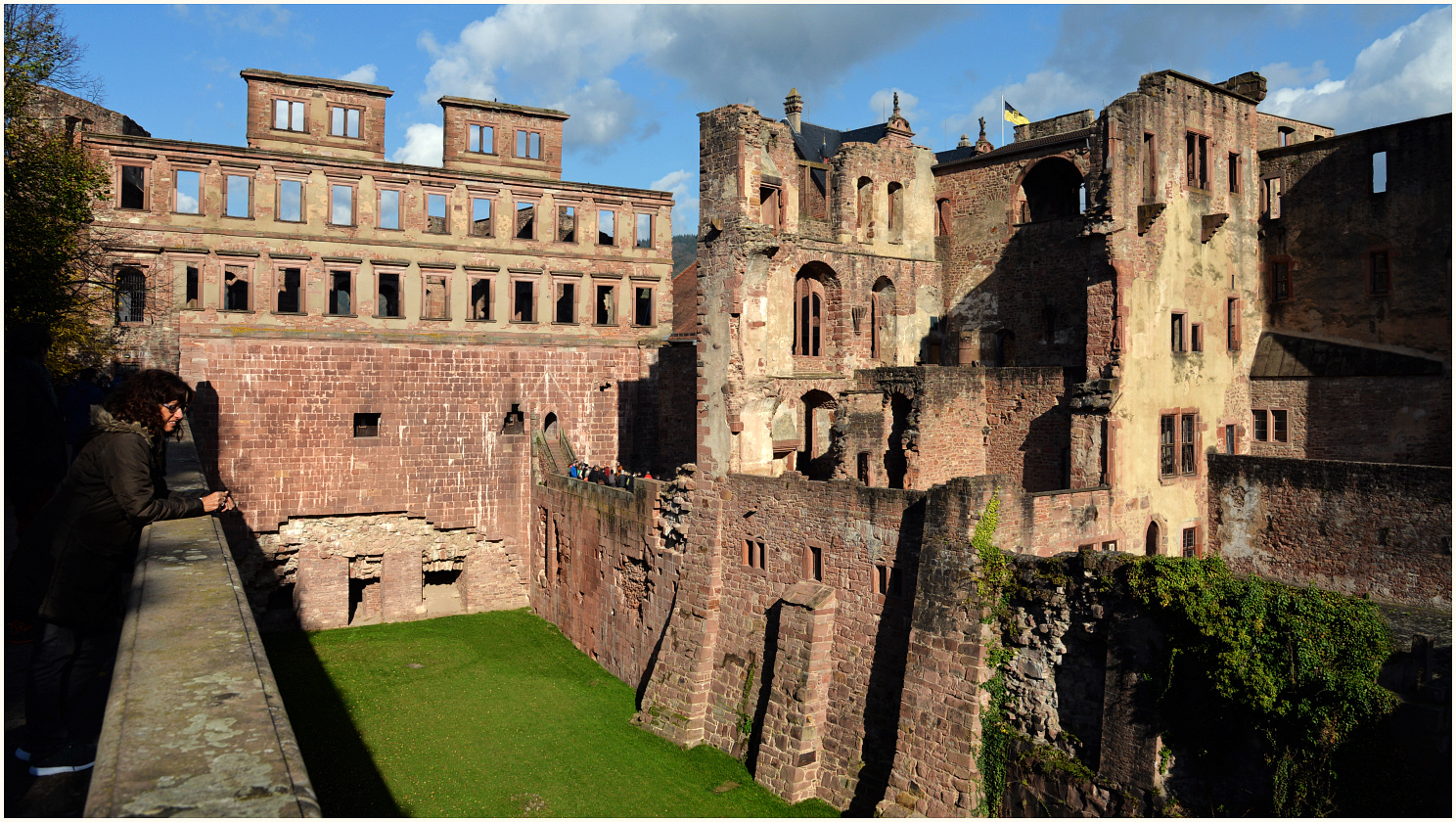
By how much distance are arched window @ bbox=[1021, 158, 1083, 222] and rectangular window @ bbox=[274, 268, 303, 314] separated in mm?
20528

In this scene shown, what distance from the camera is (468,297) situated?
96.9ft

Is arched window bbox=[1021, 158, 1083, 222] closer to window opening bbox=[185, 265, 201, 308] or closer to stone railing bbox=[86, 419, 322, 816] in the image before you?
window opening bbox=[185, 265, 201, 308]

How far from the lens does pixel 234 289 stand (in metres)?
31.1

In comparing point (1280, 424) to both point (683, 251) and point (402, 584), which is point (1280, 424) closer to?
point (402, 584)

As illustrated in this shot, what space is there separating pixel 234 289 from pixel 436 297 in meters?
6.85

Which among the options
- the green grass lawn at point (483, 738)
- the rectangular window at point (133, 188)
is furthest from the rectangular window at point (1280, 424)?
the rectangular window at point (133, 188)

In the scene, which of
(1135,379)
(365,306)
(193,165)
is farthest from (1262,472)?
(193,165)

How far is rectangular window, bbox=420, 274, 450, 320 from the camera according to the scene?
29125mm

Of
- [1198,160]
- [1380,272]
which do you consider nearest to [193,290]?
[1198,160]

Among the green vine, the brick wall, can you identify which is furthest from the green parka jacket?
the brick wall

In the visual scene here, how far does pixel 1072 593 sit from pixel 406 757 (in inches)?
494

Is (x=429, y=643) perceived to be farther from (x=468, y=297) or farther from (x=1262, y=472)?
(x=1262, y=472)

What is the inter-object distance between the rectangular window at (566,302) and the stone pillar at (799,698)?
15474mm

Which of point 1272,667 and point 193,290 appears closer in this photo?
point 1272,667
